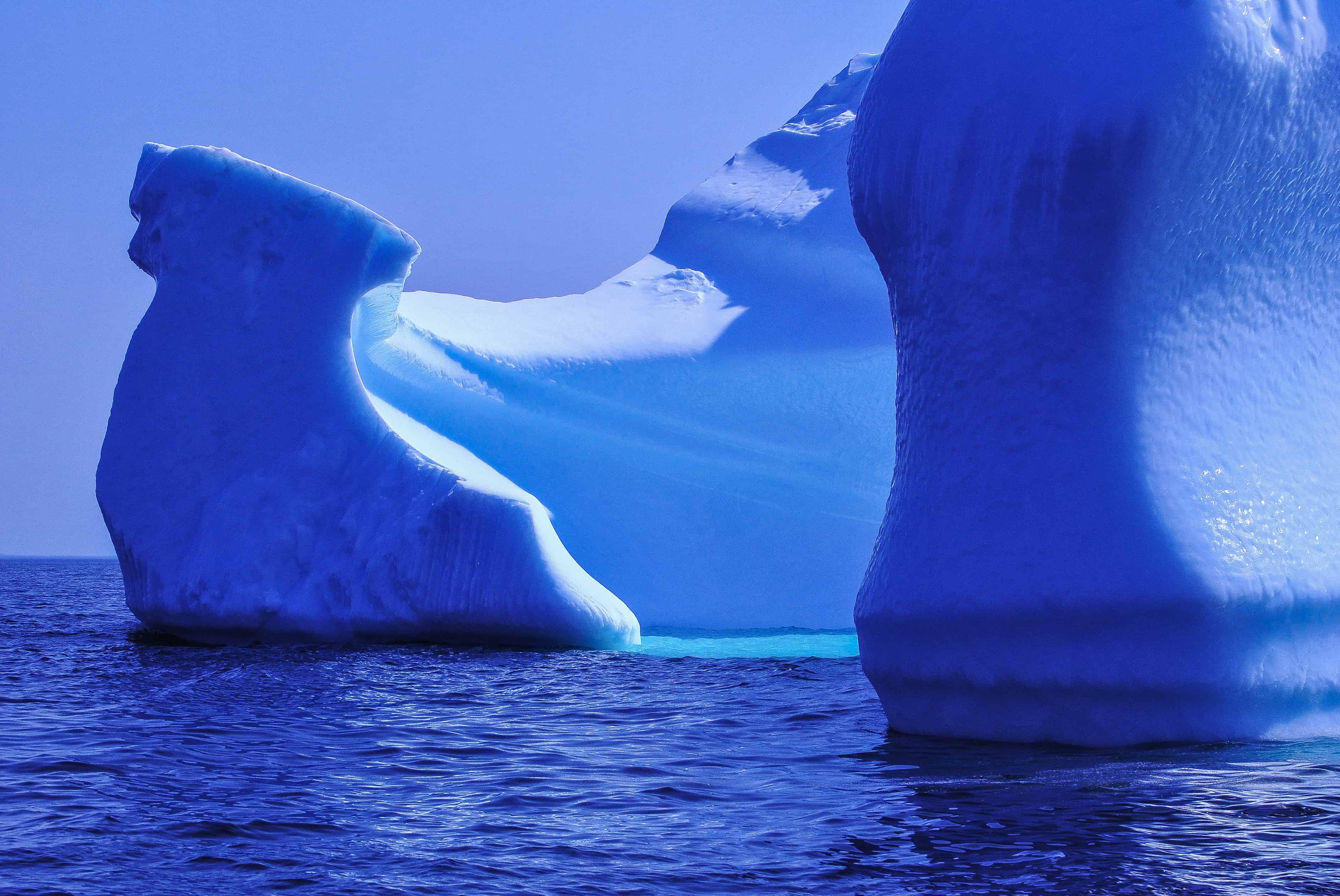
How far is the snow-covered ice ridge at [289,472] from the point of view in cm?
882

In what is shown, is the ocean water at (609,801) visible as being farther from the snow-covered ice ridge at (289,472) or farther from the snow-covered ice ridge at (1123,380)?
the snow-covered ice ridge at (289,472)

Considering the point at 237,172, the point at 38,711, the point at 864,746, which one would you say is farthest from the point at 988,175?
the point at 237,172

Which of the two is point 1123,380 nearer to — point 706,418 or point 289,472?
point 289,472

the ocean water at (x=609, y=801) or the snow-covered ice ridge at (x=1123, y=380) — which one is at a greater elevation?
the snow-covered ice ridge at (x=1123, y=380)

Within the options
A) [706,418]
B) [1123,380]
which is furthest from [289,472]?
[1123,380]

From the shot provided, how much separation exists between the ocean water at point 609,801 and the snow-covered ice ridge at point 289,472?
2209 millimetres

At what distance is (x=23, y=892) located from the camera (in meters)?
3.01

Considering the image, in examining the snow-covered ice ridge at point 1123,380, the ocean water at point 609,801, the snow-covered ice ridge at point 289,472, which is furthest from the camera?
the snow-covered ice ridge at point 289,472

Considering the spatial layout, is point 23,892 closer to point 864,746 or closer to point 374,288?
point 864,746

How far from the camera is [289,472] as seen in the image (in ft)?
31.1

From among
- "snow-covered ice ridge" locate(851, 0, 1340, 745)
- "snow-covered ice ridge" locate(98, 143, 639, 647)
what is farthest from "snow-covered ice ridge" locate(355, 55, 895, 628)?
"snow-covered ice ridge" locate(851, 0, 1340, 745)

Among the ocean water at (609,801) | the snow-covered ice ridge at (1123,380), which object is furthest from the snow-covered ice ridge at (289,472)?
the snow-covered ice ridge at (1123,380)

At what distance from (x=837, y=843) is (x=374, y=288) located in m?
7.20

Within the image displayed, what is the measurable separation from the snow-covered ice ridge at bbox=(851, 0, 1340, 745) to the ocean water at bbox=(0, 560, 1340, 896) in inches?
11.8
